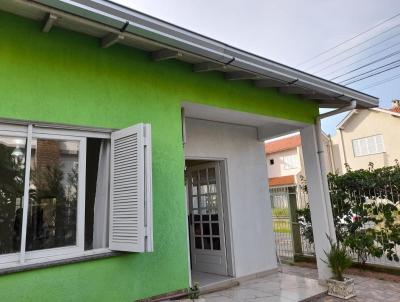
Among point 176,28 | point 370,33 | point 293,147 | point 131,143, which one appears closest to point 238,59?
point 176,28

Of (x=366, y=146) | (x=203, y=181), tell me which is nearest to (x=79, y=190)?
(x=203, y=181)

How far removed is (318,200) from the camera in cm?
738

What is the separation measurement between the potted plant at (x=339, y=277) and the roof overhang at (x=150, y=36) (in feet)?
12.0

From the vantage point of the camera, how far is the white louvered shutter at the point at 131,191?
3.55m

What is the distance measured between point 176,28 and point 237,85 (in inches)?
87.0

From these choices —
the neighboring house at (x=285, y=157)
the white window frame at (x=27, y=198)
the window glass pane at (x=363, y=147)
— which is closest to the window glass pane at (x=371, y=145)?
the window glass pane at (x=363, y=147)

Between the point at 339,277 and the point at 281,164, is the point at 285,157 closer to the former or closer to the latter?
the point at 281,164

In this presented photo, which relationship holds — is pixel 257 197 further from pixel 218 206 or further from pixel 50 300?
pixel 50 300

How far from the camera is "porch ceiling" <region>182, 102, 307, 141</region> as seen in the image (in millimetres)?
5588

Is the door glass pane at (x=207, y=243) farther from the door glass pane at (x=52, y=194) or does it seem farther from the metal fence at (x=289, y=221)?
the door glass pane at (x=52, y=194)

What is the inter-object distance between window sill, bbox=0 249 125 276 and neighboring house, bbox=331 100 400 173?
23190 mm

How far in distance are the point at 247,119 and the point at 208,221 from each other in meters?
3.05

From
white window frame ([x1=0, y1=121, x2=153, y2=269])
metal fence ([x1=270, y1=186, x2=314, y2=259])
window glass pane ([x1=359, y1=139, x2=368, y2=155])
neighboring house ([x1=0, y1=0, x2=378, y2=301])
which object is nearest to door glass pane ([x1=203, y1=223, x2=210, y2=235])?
metal fence ([x1=270, y1=186, x2=314, y2=259])

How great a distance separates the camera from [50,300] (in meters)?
3.28
